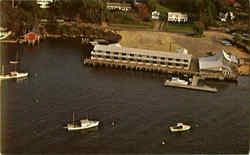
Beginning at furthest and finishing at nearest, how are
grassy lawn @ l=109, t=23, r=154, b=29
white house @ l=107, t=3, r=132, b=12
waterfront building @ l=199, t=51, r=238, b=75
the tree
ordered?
white house @ l=107, t=3, r=132, b=12 < the tree < grassy lawn @ l=109, t=23, r=154, b=29 < waterfront building @ l=199, t=51, r=238, b=75

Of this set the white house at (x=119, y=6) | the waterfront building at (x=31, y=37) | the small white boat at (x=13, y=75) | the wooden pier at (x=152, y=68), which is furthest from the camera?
the white house at (x=119, y=6)

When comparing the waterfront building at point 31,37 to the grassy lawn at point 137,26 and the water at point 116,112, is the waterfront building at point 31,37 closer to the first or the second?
the water at point 116,112

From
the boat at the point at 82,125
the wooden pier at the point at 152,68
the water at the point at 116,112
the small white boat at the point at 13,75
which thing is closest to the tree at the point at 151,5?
the wooden pier at the point at 152,68

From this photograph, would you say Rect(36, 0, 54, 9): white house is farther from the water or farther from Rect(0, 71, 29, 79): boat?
Rect(0, 71, 29, 79): boat

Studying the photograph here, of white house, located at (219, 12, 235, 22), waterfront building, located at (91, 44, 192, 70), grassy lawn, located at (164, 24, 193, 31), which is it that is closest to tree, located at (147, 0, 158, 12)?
grassy lawn, located at (164, 24, 193, 31)

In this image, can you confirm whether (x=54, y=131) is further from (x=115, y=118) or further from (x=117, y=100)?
(x=117, y=100)

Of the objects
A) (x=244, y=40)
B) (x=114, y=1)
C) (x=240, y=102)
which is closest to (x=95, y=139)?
(x=240, y=102)
